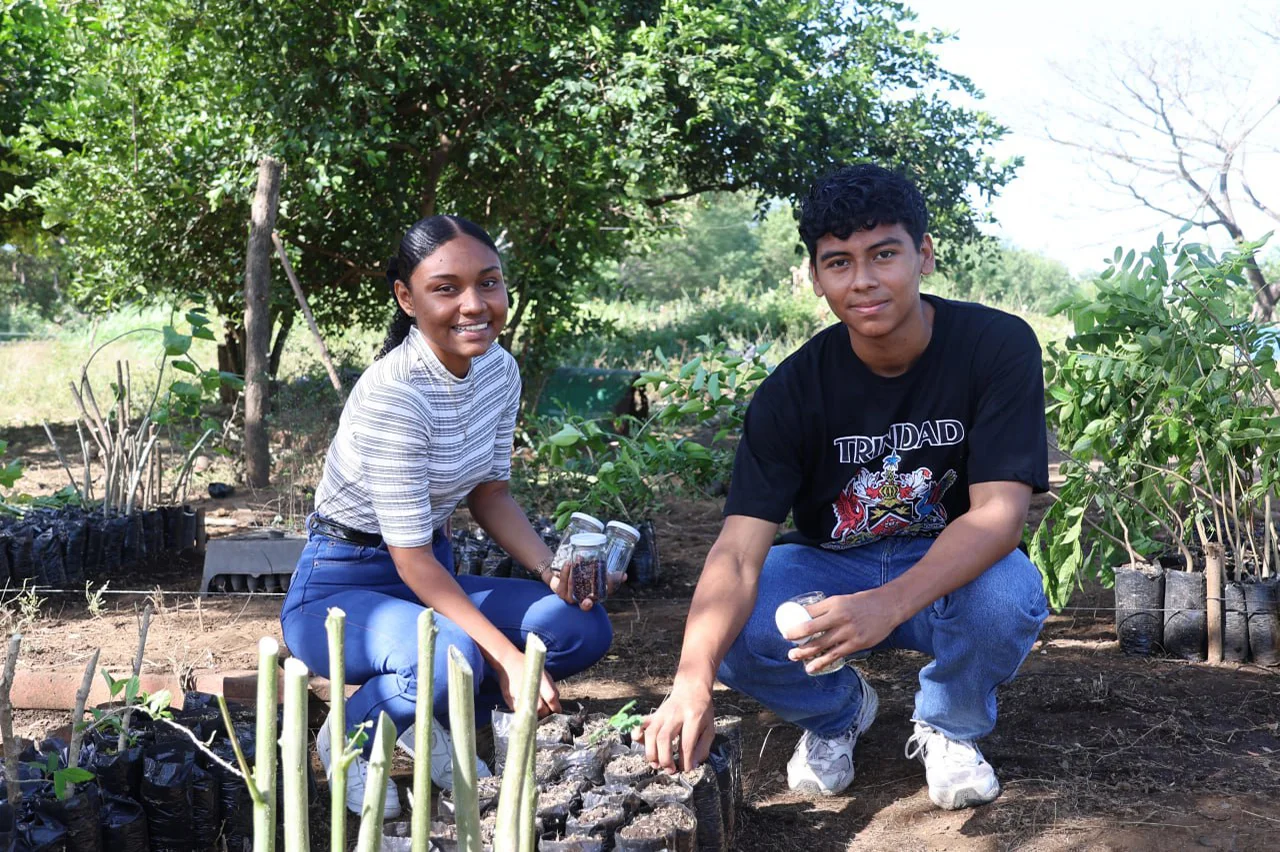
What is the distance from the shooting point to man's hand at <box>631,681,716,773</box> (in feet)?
6.45

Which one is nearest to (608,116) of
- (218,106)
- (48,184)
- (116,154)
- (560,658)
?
(218,106)

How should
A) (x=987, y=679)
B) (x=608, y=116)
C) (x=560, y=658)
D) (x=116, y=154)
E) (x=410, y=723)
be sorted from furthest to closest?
(x=116, y=154) → (x=608, y=116) → (x=560, y=658) → (x=410, y=723) → (x=987, y=679)

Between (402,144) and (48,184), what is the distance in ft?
7.97

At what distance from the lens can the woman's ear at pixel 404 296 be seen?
2.55m

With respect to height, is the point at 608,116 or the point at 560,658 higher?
the point at 608,116

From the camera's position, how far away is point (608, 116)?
7043 millimetres

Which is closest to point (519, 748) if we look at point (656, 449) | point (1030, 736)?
point (1030, 736)

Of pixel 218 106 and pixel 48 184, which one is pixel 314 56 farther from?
pixel 48 184

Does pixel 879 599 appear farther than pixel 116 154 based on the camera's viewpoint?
No

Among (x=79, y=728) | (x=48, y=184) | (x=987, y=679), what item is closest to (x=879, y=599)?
(x=987, y=679)

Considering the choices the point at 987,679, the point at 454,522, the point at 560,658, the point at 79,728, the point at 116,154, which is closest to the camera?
the point at 79,728

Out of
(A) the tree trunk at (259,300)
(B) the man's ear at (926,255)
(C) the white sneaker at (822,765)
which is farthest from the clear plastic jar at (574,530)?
(A) the tree trunk at (259,300)

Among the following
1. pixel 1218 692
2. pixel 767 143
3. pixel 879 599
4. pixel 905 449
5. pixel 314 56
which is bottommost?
pixel 1218 692

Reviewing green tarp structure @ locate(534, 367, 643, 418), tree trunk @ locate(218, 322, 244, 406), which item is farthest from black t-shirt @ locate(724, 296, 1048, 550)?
tree trunk @ locate(218, 322, 244, 406)
